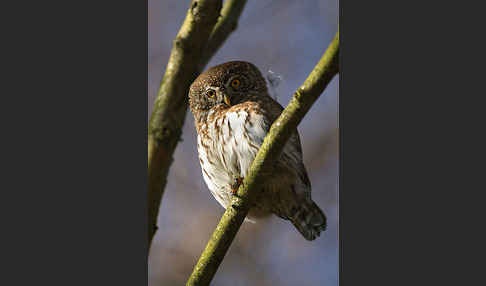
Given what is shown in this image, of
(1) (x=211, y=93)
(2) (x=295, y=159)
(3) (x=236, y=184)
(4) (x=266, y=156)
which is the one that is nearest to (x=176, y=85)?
(1) (x=211, y=93)

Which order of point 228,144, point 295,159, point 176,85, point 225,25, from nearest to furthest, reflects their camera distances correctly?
1. point 295,159
2. point 228,144
3. point 176,85
4. point 225,25

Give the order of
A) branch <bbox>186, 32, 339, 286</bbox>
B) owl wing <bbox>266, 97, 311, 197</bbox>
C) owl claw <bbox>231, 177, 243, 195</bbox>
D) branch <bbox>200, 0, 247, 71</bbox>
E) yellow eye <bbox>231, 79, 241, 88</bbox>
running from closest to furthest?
branch <bbox>186, 32, 339, 286</bbox>, owl wing <bbox>266, 97, 311, 197</bbox>, owl claw <bbox>231, 177, 243, 195</bbox>, yellow eye <bbox>231, 79, 241, 88</bbox>, branch <bbox>200, 0, 247, 71</bbox>

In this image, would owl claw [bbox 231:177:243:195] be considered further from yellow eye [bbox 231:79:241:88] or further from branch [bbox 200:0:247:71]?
branch [bbox 200:0:247:71]

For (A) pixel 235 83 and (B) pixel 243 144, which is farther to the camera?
(A) pixel 235 83

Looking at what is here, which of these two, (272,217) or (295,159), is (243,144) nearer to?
(295,159)

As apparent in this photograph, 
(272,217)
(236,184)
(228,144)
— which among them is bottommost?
(272,217)

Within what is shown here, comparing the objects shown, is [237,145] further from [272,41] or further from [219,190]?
[272,41]

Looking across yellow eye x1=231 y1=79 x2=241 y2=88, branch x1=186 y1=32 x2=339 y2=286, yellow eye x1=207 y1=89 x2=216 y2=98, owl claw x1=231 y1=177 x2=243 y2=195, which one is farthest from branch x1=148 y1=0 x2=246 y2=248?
branch x1=186 y1=32 x2=339 y2=286
